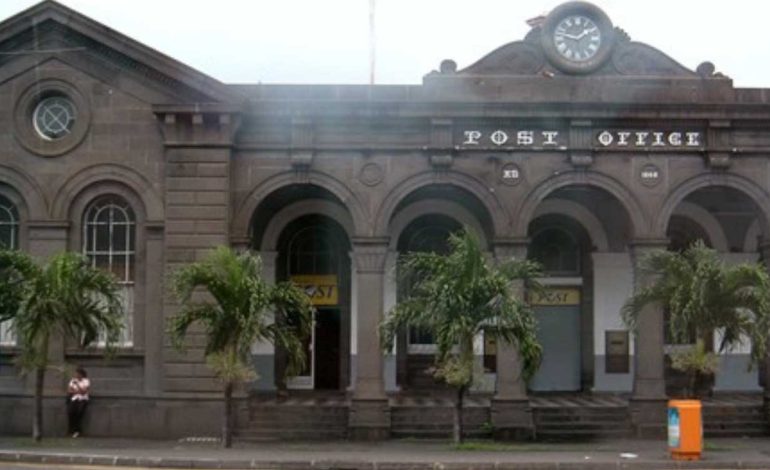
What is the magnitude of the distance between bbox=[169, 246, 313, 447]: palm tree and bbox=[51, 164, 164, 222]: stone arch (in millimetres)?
3162

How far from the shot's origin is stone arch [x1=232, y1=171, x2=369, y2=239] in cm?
2273

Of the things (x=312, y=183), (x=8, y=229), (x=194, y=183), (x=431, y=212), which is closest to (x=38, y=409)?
(x=8, y=229)

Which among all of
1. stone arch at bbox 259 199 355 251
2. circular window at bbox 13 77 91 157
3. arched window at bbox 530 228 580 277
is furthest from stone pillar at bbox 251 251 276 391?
arched window at bbox 530 228 580 277

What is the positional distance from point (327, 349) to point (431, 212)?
3.99 m

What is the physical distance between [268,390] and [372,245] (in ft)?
17.4

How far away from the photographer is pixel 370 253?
2273cm

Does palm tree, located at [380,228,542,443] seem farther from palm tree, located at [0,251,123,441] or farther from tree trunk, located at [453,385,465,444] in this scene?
palm tree, located at [0,251,123,441]

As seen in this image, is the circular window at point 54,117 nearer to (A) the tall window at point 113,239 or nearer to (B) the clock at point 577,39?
(A) the tall window at point 113,239

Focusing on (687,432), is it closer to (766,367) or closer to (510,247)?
(766,367)

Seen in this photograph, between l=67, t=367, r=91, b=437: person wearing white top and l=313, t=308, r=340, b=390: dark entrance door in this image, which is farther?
l=313, t=308, r=340, b=390: dark entrance door

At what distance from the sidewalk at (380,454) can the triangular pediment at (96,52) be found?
670 centimetres

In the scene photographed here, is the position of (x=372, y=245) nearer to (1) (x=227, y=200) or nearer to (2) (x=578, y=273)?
(1) (x=227, y=200)

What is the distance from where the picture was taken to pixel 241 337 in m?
19.3

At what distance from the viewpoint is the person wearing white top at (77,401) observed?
21.8 m
